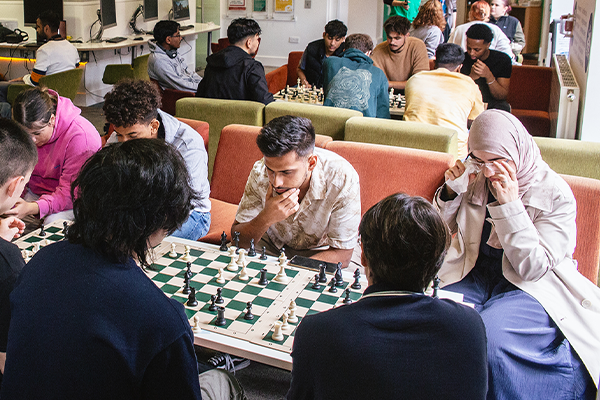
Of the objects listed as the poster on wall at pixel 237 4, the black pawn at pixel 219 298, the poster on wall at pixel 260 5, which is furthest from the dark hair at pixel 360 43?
the poster on wall at pixel 237 4

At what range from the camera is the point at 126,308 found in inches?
47.3

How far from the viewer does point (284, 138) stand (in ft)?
7.64

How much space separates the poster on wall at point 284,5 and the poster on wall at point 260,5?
0.80ft

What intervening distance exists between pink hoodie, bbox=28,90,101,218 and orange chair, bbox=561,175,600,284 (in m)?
2.42

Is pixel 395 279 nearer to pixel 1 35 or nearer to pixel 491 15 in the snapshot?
pixel 491 15

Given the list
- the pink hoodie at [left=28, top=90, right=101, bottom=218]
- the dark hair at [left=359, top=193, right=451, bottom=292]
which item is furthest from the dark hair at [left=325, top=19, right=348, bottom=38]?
the dark hair at [left=359, top=193, right=451, bottom=292]

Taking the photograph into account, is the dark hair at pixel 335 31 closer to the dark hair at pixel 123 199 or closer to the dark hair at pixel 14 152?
the dark hair at pixel 14 152

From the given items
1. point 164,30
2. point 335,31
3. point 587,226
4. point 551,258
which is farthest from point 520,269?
point 164,30

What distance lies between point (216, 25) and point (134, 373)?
10147mm

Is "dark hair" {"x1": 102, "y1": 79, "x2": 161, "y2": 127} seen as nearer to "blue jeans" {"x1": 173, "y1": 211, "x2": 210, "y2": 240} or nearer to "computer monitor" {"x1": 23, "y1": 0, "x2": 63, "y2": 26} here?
"blue jeans" {"x1": 173, "y1": 211, "x2": 210, "y2": 240}

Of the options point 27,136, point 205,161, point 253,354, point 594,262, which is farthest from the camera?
point 205,161

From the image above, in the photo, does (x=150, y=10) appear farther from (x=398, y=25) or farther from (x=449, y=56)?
(x=449, y=56)

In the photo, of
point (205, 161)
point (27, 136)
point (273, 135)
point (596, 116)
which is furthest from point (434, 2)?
point (27, 136)

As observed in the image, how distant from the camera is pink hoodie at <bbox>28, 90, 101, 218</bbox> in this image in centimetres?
304
